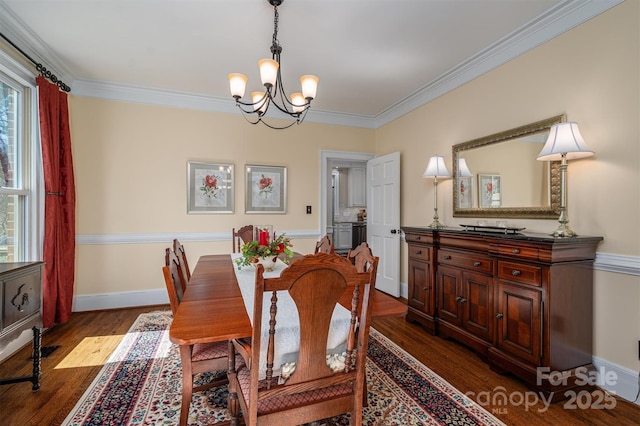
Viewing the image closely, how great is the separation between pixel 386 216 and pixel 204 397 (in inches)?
122

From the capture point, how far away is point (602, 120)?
6.59 feet

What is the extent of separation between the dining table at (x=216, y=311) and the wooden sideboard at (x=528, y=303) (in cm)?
109

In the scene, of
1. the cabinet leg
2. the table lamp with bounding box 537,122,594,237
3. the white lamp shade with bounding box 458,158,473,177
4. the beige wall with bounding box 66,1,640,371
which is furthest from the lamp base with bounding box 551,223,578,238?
the cabinet leg

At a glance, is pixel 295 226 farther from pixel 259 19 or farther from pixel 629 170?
pixel 629 170

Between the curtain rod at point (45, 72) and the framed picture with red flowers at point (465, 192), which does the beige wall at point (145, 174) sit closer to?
the curtain rod at point (45, 72)

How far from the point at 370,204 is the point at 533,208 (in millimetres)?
2403

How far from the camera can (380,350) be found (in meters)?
2.55

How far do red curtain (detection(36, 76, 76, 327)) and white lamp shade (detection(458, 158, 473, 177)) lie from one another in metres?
4.02

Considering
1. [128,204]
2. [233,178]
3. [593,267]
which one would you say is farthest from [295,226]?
[593,267]

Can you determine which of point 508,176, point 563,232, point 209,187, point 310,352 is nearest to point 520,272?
point 563,232

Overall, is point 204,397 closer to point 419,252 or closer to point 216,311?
point 216,311

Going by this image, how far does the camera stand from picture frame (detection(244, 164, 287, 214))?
4.08 meters

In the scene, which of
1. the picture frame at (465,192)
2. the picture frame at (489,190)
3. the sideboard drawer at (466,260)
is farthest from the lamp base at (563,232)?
the picture frame at (465,192)

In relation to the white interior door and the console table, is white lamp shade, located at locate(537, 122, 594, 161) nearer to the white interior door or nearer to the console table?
the white interior door
